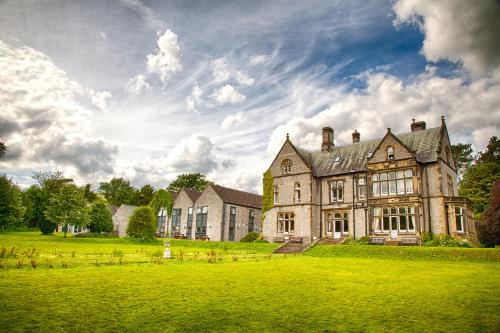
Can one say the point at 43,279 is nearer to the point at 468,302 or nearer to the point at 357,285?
the point at 357,285

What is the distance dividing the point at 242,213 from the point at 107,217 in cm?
2352

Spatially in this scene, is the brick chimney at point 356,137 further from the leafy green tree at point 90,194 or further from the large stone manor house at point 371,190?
the leafy green tree at point 90,194

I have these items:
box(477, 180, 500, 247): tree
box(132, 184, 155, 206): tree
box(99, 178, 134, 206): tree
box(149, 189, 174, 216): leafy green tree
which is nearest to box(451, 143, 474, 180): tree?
box(477, 180, 500, 247): tree

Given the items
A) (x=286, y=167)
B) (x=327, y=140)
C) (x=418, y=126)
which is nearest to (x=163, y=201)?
(x=286, y=167)

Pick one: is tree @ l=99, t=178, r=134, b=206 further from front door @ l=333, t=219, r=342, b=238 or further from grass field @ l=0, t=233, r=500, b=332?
grass field @ l=0, t=233, r=500, b=332

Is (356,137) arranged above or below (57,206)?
above

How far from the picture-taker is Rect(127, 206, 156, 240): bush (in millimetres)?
43312

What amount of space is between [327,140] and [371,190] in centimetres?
1014

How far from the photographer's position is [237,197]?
183ft

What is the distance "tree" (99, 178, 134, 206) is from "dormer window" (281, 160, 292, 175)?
81.6 metres

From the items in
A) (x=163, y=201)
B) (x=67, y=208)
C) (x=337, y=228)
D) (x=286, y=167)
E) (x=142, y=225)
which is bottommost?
(x=142, y=225)

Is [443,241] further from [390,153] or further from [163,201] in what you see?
[163,201]

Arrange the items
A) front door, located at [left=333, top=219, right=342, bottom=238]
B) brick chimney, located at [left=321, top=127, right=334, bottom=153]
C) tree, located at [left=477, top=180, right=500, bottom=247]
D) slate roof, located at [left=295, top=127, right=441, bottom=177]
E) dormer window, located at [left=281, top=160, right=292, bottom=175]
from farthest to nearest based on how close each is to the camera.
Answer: brick chimney, located at [left=321, top=127, right=334, bottom=153] → dormer window, located at [left=281, top=160, right=292, bottom=175] → front door, located at [left=333, top=219, right=342, bottom=238] → tree, located at [left=477, top=180, right=500, bottom=247] → slate roof, located at [left=295, top=127, right=441, bottom=177]

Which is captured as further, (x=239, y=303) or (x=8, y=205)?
(x=8, y=205)
